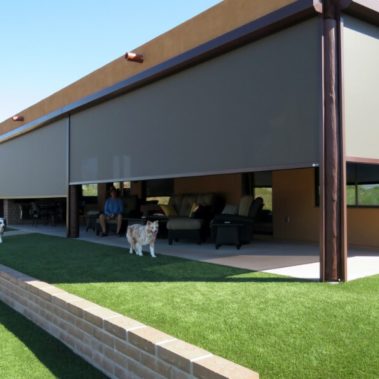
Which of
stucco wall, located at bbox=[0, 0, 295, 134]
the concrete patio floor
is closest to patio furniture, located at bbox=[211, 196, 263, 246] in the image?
the concrete patio floor

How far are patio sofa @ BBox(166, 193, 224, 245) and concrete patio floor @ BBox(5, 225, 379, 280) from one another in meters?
0.26

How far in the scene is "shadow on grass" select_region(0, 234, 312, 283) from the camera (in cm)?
604

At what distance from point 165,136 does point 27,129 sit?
29.4 ft

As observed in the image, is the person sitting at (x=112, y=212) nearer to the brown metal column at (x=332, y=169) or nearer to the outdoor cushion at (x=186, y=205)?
the outdoor cushion at (x=186, y=205)

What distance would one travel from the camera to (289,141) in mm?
6066

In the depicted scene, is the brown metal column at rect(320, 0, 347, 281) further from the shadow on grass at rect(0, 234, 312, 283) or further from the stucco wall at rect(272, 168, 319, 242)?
the stucco wall at rect(272, 168, 319, 242)

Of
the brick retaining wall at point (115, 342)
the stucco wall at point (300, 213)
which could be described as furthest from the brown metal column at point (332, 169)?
the stucco wall at point (300, 213)

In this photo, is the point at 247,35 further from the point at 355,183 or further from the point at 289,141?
the point at 355,183

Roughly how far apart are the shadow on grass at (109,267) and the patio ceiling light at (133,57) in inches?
153

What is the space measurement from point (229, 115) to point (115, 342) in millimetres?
4332

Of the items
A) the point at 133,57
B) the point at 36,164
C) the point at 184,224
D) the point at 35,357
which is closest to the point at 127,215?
the point at 36,164

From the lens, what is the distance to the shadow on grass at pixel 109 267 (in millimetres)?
6043

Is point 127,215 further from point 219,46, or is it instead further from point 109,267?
point 219,46

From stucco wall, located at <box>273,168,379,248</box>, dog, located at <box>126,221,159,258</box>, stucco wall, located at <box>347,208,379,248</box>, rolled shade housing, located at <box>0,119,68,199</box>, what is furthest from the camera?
rolled shade housing, located at <box>0,119,68,199</box>
